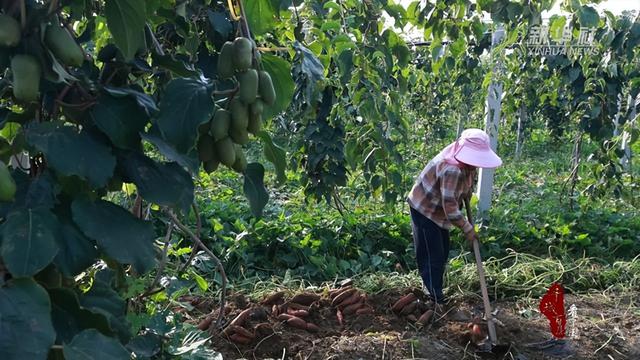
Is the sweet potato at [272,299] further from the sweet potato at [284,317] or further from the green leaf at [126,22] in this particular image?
the green leaf at [126,22]

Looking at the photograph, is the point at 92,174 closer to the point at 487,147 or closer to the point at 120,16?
the point at 120,16

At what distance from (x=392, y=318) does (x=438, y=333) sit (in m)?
0.32

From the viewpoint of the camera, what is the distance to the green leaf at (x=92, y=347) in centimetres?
97

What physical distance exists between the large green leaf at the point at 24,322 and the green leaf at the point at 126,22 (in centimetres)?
46

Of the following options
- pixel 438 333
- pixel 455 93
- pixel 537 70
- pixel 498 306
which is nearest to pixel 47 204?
pixel 438 333

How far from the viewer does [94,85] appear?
1.17m

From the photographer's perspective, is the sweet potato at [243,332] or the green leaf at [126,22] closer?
the green leaf at [126,22]

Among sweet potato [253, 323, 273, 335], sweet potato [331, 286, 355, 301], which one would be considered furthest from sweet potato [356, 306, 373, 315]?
sweet potato [253, 323, 273, 335]

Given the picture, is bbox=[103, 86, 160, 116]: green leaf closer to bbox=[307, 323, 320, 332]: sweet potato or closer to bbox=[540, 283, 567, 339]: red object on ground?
bbox=[307, 323, 320, 332]: sweet potato

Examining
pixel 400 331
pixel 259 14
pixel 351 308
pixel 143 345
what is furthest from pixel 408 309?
pixel 259 14

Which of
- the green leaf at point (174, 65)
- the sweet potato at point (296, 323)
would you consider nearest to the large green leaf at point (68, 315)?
the green leaf at point (174, 65)

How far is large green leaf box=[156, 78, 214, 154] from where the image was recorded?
112 cm

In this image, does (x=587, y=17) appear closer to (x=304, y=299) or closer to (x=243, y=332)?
(x=243, y=332)

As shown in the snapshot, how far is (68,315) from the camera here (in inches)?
42.6
